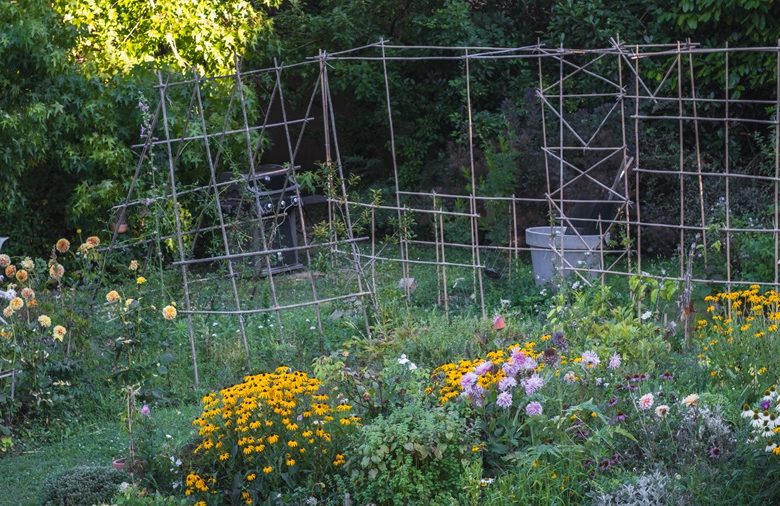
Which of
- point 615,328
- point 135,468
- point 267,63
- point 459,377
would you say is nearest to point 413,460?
point 459,377

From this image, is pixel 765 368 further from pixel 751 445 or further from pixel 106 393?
pixel 106 393

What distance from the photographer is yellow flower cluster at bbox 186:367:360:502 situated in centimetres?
481

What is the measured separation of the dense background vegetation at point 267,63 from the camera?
10.6 meters

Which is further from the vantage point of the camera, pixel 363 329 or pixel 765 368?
pixel 363 329

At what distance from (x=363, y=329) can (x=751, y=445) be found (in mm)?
3902

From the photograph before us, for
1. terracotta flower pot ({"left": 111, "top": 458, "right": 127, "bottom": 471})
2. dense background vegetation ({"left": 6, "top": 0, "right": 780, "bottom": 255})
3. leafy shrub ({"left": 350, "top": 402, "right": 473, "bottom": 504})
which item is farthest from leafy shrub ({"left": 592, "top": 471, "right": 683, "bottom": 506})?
dense background vegetation ({"left": 6, "top": 0, "right": 780, "bottom": 255})

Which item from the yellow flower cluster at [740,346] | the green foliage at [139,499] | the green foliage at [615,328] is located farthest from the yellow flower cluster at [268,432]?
the yellow flower cluster at [740,346]

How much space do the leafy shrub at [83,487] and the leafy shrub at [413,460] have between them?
3.85ft

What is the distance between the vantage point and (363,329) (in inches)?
316

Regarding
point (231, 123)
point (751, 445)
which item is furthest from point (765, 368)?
point (231, 123)

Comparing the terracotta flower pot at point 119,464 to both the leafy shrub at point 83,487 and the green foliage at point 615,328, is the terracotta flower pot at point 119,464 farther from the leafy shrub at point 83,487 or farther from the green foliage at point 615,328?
the green foliage at point 615,328

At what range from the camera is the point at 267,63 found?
13305 mm

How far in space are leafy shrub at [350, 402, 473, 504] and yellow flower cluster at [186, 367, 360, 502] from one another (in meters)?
0.25

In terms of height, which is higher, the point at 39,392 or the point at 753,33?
the point at 753,33
